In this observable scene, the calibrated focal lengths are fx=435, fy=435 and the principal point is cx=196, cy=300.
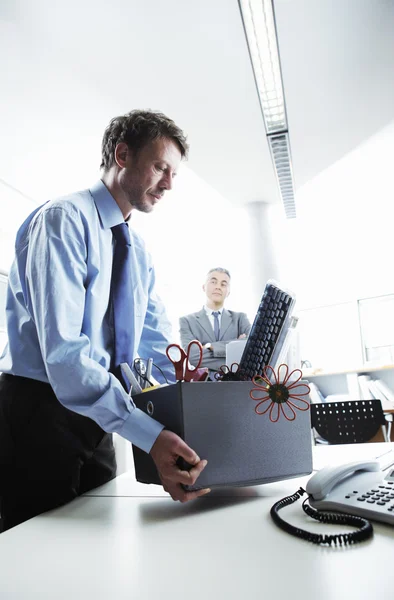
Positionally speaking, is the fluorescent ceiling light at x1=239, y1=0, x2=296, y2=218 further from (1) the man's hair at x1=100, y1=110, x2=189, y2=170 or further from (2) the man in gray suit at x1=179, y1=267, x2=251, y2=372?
(1) the man's hair at x1=100, y1=110, x2=189, y2=170

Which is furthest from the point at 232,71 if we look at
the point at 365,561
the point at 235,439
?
the point at 365,561

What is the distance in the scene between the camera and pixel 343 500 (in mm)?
687

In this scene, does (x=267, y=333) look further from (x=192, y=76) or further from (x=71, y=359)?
(x=192, y=76)

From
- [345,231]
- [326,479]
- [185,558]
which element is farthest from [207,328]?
[345,231]

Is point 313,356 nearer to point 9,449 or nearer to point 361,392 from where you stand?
point 361,392

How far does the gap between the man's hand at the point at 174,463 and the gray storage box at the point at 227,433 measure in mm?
25

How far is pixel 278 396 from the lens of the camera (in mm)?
847

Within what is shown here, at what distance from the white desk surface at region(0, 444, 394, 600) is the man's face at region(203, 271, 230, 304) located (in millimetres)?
2846

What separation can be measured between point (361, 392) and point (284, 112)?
2.83 metres

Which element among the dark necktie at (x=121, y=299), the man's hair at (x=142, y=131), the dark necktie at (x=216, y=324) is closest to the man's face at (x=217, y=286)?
the dark necktie at (x=216, y=324)

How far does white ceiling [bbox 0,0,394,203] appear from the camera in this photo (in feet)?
8.07

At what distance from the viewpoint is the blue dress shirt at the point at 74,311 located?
32.7 inches

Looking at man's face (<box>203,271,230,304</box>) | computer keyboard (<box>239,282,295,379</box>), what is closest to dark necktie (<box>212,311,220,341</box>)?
man's face (<box>203,271,230,304</box>)

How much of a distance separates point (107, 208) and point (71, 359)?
1.71 feet
